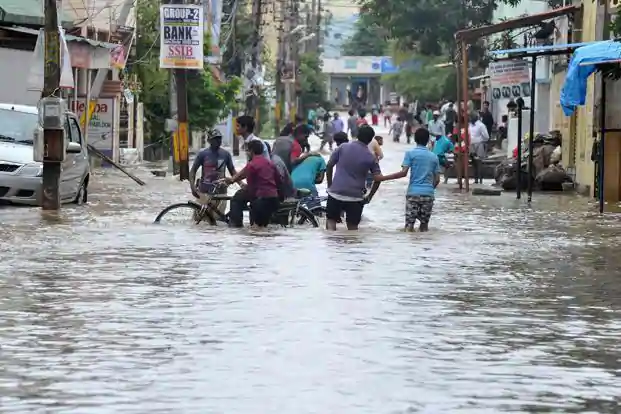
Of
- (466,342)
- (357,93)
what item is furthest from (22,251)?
(357,93)

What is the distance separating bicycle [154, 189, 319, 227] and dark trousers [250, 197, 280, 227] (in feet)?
0.66

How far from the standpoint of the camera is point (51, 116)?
21.9 m

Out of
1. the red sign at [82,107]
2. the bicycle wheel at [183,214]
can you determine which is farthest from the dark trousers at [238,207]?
the red sign at [82,107]

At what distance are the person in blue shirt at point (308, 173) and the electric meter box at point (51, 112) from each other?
3.65m

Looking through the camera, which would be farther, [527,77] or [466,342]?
[527,77]

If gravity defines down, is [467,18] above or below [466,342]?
above

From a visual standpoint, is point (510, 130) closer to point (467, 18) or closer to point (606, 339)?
point (467, 18)

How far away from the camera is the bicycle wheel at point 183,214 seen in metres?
19.7

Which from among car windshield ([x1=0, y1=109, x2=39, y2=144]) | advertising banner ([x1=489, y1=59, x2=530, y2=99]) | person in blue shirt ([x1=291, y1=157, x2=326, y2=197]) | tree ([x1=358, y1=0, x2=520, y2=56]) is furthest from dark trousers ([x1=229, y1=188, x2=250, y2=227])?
tree ([x1=358, y1=0, x2=520, y2=56])

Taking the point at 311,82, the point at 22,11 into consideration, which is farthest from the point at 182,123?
the point at 311,82

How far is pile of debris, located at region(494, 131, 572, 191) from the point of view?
32.2 metres

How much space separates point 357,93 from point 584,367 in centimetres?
12859

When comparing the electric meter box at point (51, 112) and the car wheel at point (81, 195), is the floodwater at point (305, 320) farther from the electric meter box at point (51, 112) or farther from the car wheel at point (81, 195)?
the car wheel at point (81, 195)

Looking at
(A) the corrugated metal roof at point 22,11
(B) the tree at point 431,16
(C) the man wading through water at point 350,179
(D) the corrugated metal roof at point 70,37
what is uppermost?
(B) the tree at point 431,16
